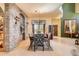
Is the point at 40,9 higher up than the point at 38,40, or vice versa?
the point at 40,9

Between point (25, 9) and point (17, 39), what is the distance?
2.07 feet

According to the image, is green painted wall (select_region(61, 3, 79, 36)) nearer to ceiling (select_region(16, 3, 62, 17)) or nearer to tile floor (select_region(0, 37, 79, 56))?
ceiling (select_region(16, 3, 62, 17))

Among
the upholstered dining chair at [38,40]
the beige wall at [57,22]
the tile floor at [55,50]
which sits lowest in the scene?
the tile floor at [55,50]

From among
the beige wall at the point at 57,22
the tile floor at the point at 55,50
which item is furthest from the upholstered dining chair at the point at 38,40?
the beige wall at the point at 57,22

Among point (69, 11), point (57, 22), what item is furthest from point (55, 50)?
point (69, 11)

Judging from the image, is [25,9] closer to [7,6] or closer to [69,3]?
[7,6]

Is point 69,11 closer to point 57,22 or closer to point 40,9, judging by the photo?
point 57,22

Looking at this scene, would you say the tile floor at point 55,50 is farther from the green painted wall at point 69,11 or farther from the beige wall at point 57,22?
the green painted wall at point 69,11

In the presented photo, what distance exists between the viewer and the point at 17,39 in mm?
3639

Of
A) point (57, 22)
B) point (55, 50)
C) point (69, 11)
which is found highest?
point (69, 11)

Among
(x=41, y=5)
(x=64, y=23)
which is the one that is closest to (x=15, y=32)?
(x=41, y=5)

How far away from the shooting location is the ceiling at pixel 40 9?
357 centimetres

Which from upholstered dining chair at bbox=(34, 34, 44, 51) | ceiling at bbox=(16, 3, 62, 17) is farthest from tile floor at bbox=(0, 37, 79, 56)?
ceiling at bbox=(16, 3, 62, 17)

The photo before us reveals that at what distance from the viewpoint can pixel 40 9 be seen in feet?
11.9
